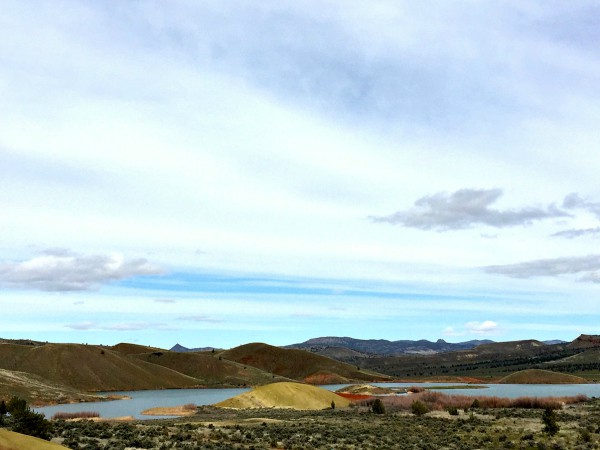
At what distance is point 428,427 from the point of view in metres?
42.6

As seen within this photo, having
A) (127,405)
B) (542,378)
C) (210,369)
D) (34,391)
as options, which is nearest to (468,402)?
(127,405)

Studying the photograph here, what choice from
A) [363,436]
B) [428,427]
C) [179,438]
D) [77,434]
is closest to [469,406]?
[428,427]

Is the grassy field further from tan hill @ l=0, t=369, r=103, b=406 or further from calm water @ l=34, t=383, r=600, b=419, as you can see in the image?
tan hill @ l=0, t=369, r=103, b=406

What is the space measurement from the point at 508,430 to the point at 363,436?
10.8 meters

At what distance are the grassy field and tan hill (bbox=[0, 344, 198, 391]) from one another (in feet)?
329

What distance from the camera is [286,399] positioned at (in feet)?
236

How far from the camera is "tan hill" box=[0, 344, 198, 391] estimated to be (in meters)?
132

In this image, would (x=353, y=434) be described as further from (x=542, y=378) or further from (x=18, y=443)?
(x=542, y=378)

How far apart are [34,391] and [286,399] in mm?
54455

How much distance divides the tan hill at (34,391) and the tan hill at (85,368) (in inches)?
642

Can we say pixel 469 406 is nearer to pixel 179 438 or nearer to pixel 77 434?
pixel 179 438

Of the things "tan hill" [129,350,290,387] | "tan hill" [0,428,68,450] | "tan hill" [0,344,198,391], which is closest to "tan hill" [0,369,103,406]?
"tan hill" [0,344,198,391]

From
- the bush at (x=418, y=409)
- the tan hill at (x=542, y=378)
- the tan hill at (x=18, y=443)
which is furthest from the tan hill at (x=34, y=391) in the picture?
the tan hill at (x=542, y=378)

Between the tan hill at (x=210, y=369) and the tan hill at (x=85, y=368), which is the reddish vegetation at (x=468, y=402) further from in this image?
the tan hill at (x=210, y=369)
